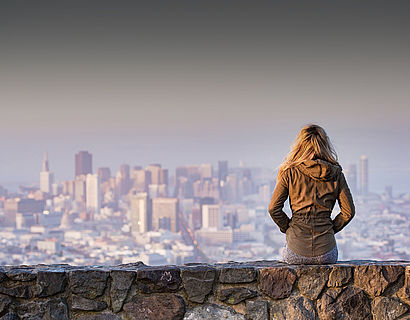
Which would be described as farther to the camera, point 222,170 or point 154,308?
point 222,170

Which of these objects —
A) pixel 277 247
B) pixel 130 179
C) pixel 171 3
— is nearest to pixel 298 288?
pixel 277 247

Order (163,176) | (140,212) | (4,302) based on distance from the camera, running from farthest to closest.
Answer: (163,176) < (140,212) < (4,302)

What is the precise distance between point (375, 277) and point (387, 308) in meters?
0.17

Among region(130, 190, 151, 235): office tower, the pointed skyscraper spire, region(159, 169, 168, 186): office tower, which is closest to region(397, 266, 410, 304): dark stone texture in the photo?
region(130, 190, 151, 235): office tower

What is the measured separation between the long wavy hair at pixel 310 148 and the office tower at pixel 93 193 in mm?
60719

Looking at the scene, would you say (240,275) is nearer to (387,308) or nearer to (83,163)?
(387,308)

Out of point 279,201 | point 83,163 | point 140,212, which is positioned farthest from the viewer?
point 83,163

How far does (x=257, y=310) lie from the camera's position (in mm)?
3145

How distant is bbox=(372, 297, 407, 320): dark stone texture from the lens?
10.4 feet

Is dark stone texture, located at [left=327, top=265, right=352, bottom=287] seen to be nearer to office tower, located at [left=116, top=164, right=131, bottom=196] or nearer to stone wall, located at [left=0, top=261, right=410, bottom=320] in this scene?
stone wall, located at [left=0, top=261, right=410, bottom=320]

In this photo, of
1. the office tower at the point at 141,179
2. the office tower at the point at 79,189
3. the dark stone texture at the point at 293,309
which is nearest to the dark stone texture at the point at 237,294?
the dark stone texture at the point at 293,309

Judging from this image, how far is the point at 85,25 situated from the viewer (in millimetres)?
56875

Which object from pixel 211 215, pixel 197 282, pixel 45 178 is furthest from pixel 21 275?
pixel 45 178

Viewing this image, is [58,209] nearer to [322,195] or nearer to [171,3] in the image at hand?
[171,3]
